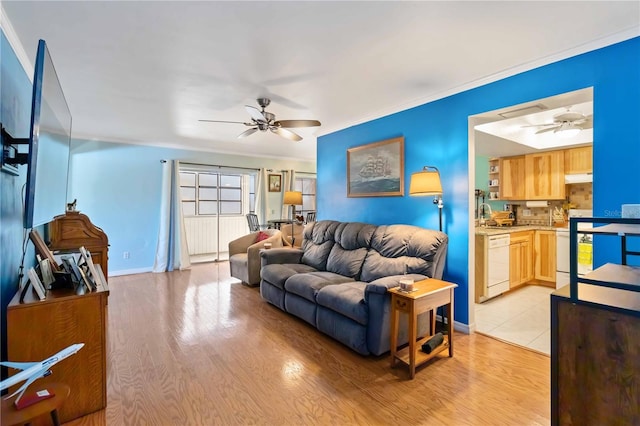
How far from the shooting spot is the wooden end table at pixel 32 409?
1241mm

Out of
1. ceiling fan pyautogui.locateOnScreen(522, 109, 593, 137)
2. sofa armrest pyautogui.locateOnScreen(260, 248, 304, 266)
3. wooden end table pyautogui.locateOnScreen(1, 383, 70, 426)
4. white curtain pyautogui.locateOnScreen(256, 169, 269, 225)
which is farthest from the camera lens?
white curtain pyautogui.locateOnScreen(256, 169, 269, 225)

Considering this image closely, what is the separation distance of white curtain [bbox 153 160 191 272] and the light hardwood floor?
2466 mm

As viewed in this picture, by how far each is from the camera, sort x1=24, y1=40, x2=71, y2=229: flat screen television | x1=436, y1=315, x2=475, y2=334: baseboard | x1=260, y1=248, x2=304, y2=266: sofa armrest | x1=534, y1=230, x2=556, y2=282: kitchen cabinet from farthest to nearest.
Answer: x1=534, y1=230, x2=556, y2=282: kitchen cabinet < x1=260, y1=248, x2=304, y2=266: sofa armrest < x1=436, y1=315, x2=475, y2=334: baseboard < x1=24, y1=40, x2=71, y2=229: flat screen television

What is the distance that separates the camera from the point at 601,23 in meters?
1.94

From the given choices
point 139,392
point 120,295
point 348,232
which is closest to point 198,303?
point 120,295

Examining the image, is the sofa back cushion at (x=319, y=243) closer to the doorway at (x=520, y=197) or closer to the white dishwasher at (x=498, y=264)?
the doorway at (x=520, y=197)

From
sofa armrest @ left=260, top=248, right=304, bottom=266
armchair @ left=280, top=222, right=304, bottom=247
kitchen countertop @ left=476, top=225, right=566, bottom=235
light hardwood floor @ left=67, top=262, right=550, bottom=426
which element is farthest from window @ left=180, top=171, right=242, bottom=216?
kitchen countertop @ left=476, top=225, right=566, bottom=235

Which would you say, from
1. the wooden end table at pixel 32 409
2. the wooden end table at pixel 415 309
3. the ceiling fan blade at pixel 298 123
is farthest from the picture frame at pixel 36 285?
the ceiling fan blade at pixel 298 123

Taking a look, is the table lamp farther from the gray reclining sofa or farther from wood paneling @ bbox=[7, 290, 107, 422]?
wood paneling @ bbox=[7, 290, 107, 422]

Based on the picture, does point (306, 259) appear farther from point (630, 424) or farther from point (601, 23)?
point (601, 23)

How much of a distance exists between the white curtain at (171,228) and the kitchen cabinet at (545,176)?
6.23 meters

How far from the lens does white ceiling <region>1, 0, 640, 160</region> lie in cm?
181

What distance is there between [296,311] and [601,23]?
3331mm

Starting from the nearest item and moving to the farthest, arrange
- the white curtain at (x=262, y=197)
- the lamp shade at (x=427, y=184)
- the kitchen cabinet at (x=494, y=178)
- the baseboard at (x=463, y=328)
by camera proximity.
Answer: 1. the lamp shade at (x=427, y=184)
2. the baseboard at (x=463, y=328)
3. the kitchen cabinet at (x=494, y=178)
4. the white curtain at (x=262, y=197)
